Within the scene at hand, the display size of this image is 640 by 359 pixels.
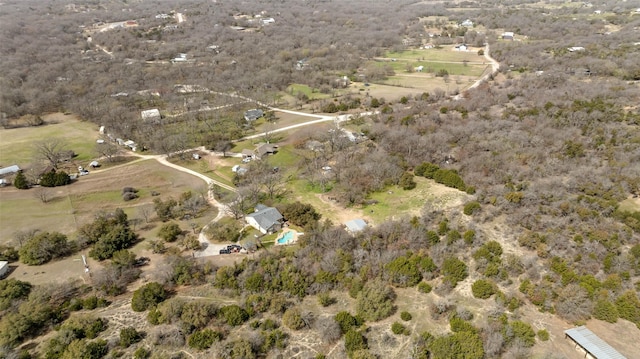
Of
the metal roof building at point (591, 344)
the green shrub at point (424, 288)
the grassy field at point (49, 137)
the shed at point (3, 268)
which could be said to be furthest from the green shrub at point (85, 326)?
the grassy field at point (49, 137)

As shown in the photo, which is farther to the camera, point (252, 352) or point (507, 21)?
point (507, 21)

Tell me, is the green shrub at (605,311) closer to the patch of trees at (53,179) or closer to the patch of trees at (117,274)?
the patch of trees at (117,274)

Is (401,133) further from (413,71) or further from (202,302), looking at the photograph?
(413,71)

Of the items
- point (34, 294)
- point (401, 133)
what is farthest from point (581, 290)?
point (34, 294)

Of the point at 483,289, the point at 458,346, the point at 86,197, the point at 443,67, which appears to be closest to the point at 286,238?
the point at 483,289

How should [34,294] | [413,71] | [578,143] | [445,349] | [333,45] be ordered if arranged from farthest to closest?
[333,45] < [413,71] < [578,143] < [34,294] < [445,349]

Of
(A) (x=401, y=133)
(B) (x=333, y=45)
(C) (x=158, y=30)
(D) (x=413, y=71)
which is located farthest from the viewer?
(C) (x=158, y=30)

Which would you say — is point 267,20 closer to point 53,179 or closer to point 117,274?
point 53,179
